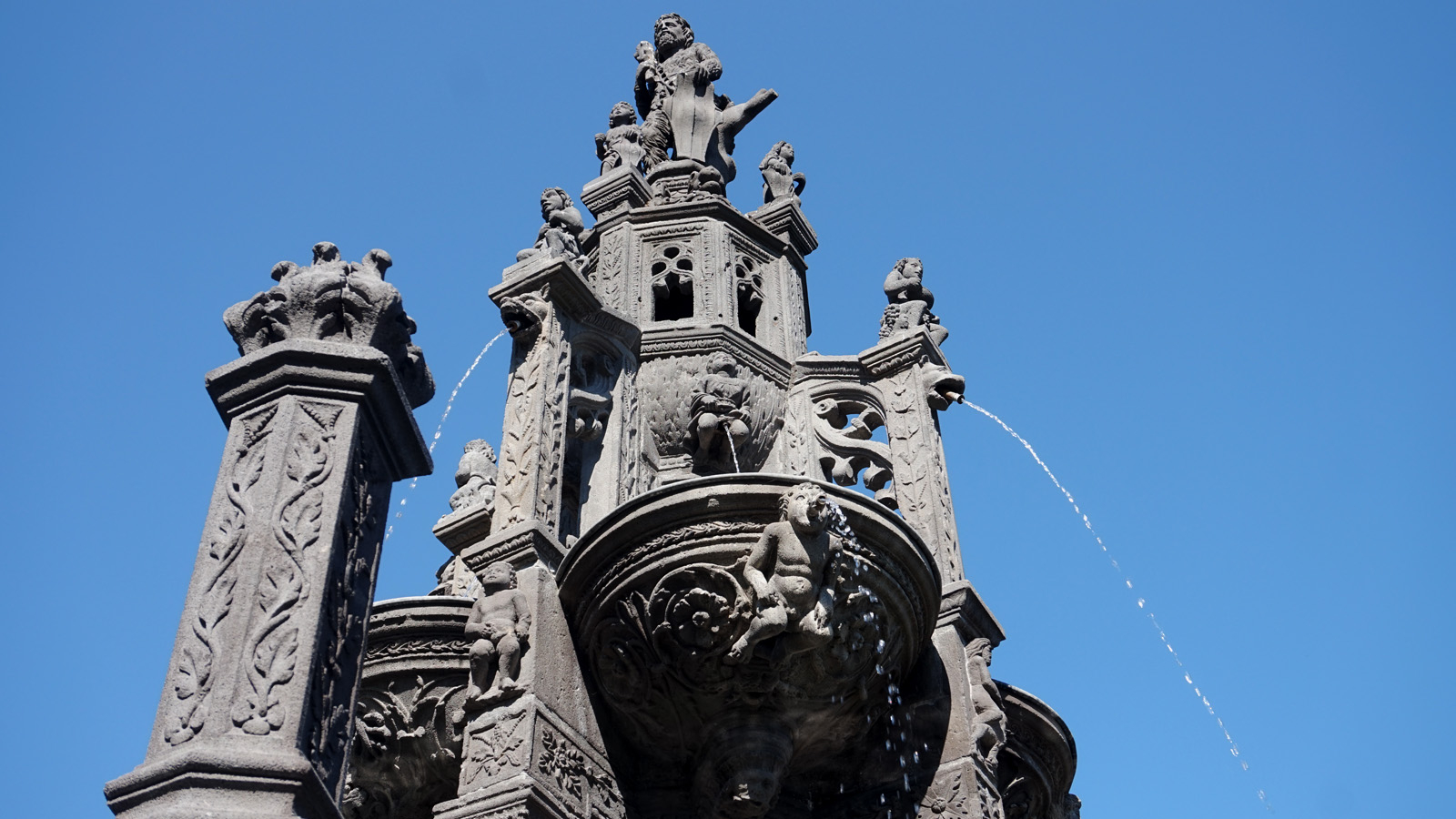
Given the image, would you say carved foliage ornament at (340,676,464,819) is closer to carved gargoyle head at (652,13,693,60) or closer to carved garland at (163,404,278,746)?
carved garland at (163,404,278,746)

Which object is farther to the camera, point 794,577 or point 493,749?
point 794,577

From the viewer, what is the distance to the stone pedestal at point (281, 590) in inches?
181

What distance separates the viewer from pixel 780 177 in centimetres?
1622

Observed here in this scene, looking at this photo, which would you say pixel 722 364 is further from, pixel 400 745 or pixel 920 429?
pixel 400 745

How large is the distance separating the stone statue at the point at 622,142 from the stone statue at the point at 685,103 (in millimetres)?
338

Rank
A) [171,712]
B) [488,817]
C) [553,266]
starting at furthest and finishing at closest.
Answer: [553,266] → [488,817] → [171,712]

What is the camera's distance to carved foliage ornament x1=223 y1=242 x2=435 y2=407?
5.87 m

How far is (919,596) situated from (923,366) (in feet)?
10.0

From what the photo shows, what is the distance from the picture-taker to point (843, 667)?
1009 cm

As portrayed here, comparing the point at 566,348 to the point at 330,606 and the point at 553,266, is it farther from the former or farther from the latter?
the point at 330,606

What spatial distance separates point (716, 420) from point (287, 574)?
305 inches

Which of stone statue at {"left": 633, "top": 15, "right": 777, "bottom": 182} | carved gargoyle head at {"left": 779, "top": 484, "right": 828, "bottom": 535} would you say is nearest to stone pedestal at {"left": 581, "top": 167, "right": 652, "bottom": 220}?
stone statue at {"left": 633, "top": 15, "right": 777, "bottom": 182}

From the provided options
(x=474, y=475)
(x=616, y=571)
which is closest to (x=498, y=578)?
(x=616, y=571)

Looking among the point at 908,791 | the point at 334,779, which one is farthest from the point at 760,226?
the point at 334,779
